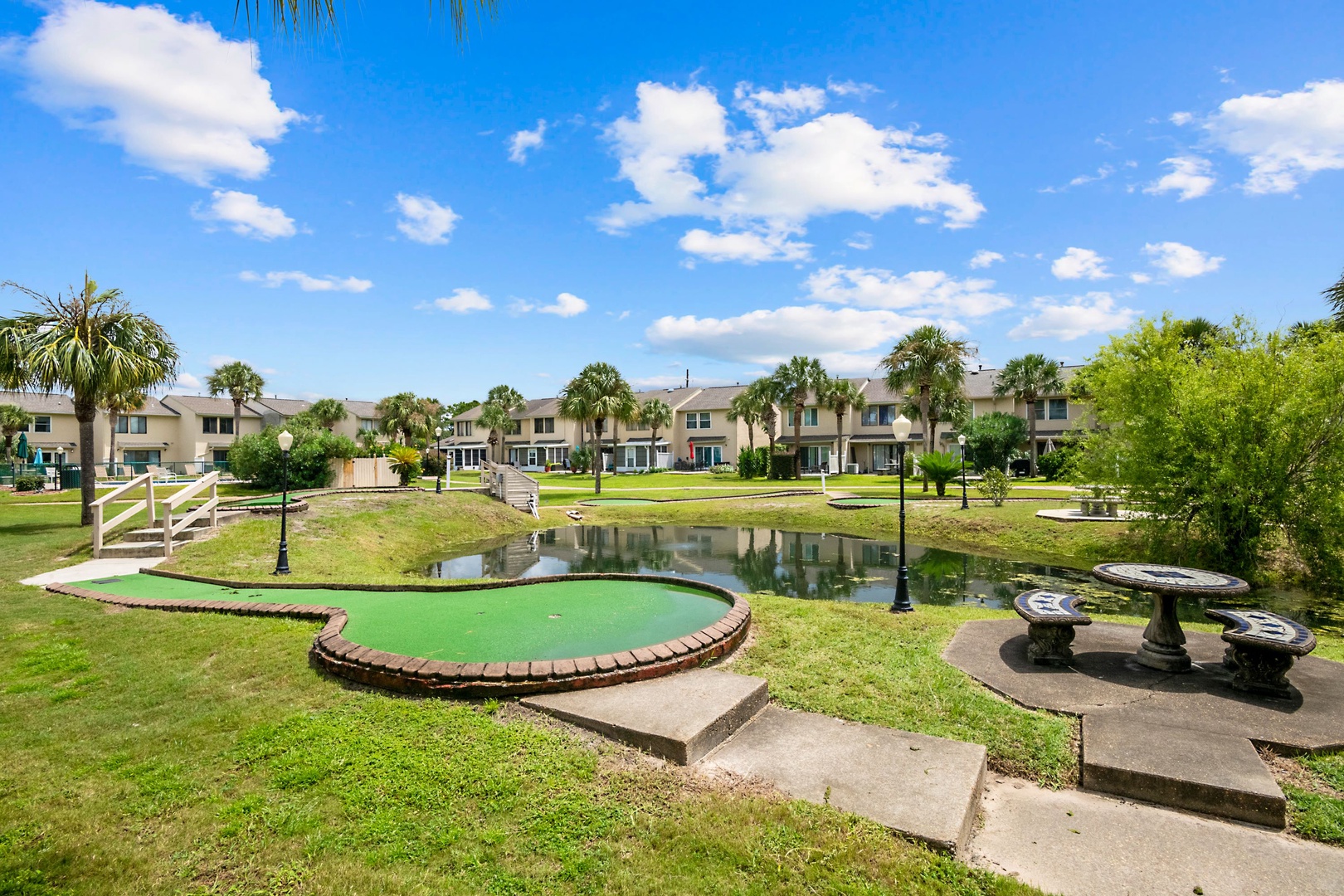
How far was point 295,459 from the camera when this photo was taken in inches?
1136

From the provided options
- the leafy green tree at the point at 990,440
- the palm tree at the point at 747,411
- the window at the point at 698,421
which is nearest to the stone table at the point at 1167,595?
the leafy green tree at the point at 990,440

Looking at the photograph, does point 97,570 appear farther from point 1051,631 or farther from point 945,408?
point 945,408

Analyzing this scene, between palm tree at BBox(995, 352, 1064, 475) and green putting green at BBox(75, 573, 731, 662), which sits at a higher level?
palm tree at BBox(995, 352, 1064, 475)

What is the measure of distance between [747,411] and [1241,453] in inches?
1562

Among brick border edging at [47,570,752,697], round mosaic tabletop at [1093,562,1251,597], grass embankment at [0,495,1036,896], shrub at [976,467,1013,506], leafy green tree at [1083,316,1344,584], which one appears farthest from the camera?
shrub at [976,467,1013,506]

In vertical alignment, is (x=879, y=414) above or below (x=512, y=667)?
above

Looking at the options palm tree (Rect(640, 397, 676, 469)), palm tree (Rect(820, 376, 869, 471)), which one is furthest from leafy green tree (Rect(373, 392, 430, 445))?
palm tree (Rect(820, 376, 869, 471))

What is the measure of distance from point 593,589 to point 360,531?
44.1ft

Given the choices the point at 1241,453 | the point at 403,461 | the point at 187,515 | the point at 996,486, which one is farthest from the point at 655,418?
Answer: the point at 1241,453

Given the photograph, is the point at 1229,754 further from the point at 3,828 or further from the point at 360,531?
the point at 360,531

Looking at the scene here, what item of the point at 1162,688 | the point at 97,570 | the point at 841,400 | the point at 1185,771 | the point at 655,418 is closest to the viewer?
the point at 1185,771

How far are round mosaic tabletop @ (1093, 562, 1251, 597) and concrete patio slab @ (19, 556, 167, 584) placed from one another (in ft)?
48.7

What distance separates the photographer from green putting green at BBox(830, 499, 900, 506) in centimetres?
2807

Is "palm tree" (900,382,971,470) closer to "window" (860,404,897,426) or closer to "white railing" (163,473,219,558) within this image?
"window" (860,404,897,426)
